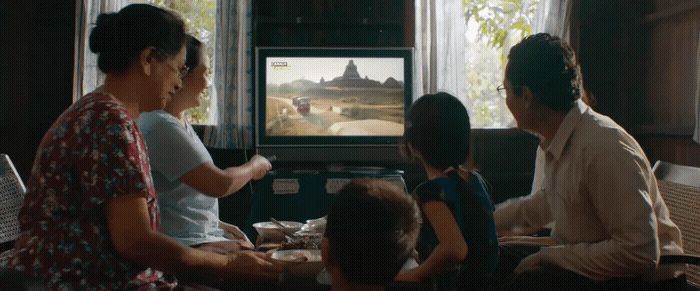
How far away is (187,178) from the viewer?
1604 millimetres

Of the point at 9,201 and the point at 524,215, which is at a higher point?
the point at 9,201

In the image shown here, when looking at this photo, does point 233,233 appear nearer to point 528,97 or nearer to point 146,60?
point 146,60

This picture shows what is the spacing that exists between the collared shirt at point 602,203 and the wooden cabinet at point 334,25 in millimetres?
2467

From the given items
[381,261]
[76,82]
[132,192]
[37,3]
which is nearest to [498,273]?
[381,261]

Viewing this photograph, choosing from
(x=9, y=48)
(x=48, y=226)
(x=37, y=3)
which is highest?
(x=37, y=3)

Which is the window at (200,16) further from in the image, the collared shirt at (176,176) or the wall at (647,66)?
the collared shirt at (176,176)

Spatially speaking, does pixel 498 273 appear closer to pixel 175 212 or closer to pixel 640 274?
pixel 640 274

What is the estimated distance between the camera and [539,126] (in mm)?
1688

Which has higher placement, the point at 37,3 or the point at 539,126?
the point at 37,3

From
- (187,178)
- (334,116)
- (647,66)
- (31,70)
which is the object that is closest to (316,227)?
(187,178)

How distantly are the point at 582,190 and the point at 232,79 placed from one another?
2.76 meters

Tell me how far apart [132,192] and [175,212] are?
635 mm

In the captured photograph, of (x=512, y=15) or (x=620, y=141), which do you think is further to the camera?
(x=512, y=15)

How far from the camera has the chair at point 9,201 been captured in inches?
59.5
